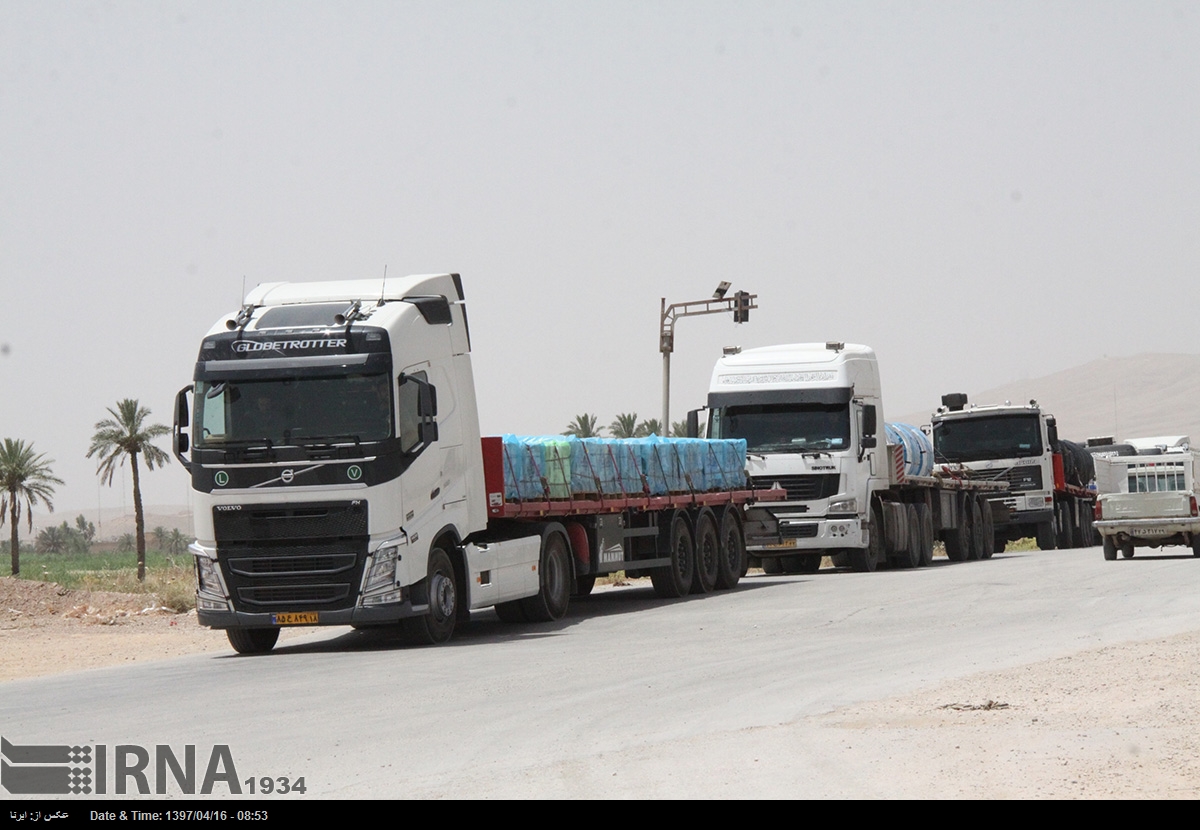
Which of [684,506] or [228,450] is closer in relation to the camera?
[228,450]

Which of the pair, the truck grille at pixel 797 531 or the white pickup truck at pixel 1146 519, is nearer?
the truck grille at pixel 797 531

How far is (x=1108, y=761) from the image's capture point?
8234 mm

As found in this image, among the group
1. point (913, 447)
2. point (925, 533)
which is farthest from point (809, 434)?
point (913, 447)

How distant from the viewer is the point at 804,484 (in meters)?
27.1

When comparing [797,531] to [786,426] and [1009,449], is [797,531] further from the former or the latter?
[1009,449]

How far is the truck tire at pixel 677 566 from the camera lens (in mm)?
23281

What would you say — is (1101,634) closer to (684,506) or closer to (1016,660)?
(1016,660)

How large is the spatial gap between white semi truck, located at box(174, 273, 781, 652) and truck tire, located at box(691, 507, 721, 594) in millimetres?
7085

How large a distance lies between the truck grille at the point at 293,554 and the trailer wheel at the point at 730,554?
10.2 metres

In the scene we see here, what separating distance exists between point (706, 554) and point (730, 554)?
2.86ft

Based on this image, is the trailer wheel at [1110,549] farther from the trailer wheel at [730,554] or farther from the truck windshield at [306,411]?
the truck windshield at [306,411]

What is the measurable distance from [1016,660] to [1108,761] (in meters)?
5.07

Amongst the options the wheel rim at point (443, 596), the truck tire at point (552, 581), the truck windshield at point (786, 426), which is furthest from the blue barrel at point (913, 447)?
the wheel rim at point (443, 596)
